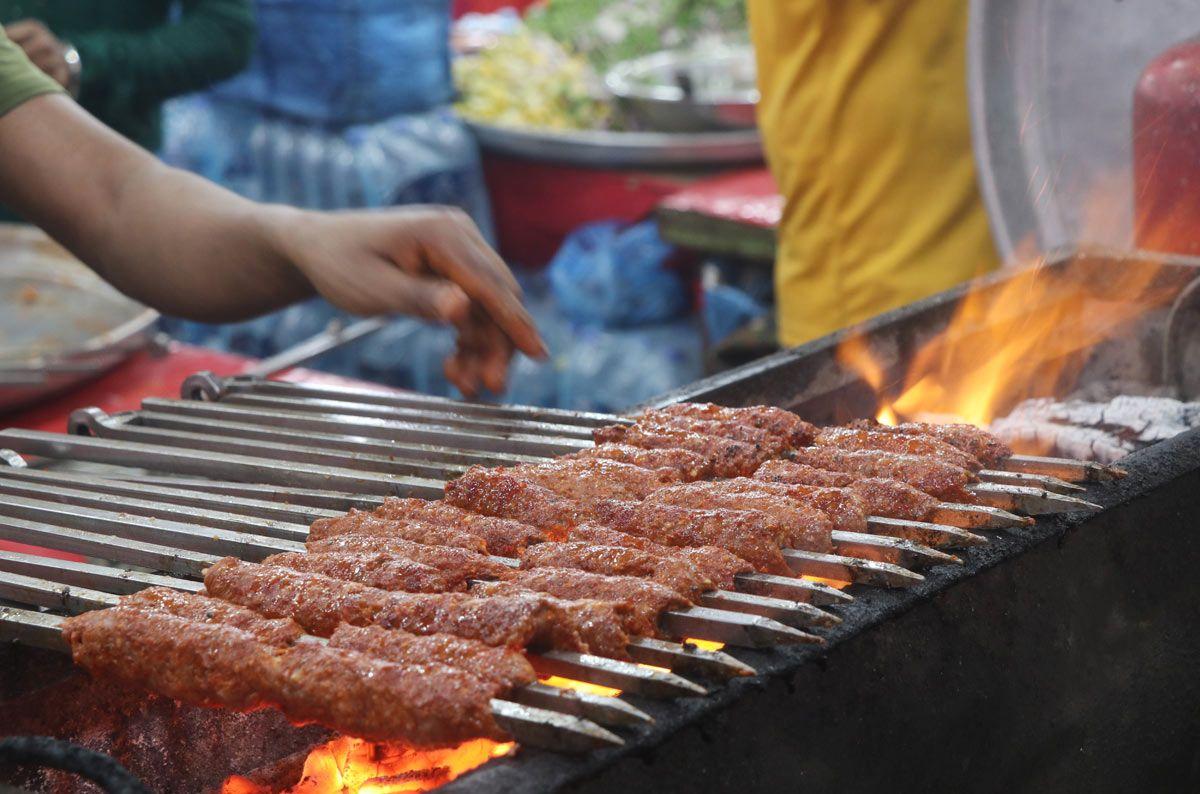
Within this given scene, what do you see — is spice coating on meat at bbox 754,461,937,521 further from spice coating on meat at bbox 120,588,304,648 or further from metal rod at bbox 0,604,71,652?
metal rod at bbox 0,604,71,652

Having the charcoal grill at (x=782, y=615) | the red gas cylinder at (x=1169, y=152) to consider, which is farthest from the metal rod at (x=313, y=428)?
the red gas cylinder at (x=1169, y=152)

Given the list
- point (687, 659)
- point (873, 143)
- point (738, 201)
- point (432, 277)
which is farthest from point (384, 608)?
point (738, 201)

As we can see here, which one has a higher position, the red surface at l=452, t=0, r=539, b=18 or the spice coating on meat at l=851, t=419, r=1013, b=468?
the red surface at l=452, t=0, r=539, b=18

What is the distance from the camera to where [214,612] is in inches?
78.3

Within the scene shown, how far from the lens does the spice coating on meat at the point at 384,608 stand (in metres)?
1.87

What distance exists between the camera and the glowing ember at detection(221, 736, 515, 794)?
203 centimetres

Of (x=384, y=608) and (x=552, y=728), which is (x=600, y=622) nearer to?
(x=552, y=728)

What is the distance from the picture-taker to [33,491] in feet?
8.38

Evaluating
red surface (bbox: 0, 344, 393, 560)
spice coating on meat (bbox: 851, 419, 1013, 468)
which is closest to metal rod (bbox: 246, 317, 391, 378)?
red surface (bbox: 0, 344, 393, 560)

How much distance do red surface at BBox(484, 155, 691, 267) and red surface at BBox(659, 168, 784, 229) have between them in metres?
0.61

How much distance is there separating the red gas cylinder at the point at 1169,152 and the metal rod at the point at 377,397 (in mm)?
2011

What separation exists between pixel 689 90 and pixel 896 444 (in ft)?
18.6

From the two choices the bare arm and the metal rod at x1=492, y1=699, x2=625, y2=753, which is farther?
the bare arm

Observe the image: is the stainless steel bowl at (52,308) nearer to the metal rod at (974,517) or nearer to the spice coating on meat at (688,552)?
the spice coating on meat at (688,552)
